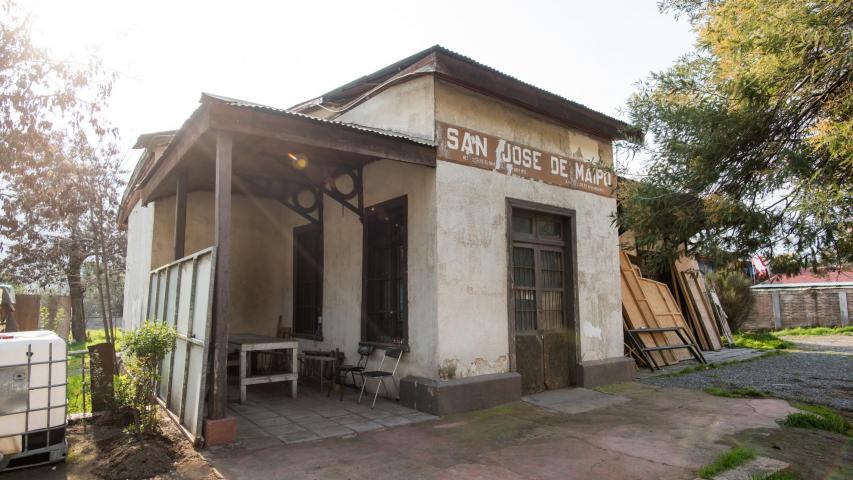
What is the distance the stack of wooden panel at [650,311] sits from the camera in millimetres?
9727

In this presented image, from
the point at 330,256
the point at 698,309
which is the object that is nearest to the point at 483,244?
the point at 330,256

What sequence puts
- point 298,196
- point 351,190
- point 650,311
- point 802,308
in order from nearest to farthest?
point 351,190, point 298,196, point 650,311, point 802,308

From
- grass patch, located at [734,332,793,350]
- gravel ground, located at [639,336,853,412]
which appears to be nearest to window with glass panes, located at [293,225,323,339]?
gravel ground, located at [639,336,853,412]

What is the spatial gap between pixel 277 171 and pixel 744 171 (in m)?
6.38

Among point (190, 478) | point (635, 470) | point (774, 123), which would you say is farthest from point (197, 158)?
point (774, 123)

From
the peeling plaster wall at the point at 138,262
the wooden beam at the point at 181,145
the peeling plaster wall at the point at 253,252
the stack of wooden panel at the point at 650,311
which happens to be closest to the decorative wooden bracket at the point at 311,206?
the peeling plaster wall at the point at 253,252

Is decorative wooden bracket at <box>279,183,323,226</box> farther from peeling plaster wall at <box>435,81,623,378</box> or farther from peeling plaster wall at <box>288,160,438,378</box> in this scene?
peeling plaster wall at <box>435,81,623,378</box>

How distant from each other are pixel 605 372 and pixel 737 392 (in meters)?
1.76

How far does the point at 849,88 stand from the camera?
3.97m

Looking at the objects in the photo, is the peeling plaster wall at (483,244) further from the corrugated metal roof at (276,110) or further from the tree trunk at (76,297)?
the tree trunk at (76,297)

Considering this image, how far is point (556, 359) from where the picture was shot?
24.6ft

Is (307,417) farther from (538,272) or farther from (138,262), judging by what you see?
(138,262)

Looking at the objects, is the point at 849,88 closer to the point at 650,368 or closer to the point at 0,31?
the point at 650,368

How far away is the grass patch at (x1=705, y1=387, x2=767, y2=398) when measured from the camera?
682 cm
